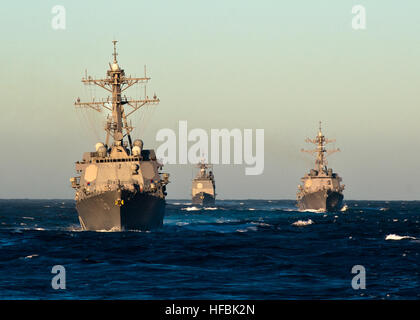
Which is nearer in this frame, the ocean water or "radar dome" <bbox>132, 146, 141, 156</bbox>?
the ocean water

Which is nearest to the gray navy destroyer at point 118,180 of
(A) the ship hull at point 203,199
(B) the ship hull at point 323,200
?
(B) the ship hull at point 323,200

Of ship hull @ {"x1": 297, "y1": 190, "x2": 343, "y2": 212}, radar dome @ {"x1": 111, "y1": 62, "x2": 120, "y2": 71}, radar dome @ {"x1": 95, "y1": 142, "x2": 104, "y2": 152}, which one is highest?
radar dome @ {"x1": 111, "y1": 62, "x2": 120, "y2": 71}

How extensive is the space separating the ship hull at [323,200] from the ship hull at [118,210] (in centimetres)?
6569

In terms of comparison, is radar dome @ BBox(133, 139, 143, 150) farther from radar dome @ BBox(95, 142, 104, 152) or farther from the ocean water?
the ocean water

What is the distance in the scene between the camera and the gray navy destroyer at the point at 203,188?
181 m

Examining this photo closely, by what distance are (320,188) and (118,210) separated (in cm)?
7580

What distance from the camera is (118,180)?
54656 mm

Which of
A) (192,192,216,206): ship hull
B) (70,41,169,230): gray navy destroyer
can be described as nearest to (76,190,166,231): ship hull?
(70,41,169,230): gray navy destroyer

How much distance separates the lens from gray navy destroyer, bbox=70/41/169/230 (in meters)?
52.8

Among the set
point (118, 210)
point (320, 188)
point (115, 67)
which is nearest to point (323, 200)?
point (320, 188)

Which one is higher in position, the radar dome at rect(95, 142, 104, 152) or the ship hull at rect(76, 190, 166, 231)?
the radar dome at rect(95, 142, 104, 152)

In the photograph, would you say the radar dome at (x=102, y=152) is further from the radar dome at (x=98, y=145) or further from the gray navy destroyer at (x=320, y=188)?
the gray navy destroyer at (x=320, y=188)

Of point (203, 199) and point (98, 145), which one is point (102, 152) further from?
point (203, 199)

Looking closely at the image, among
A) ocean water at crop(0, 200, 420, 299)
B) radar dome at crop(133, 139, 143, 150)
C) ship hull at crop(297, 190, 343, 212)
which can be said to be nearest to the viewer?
ocean water at crop(0, 200, 420, 299)
